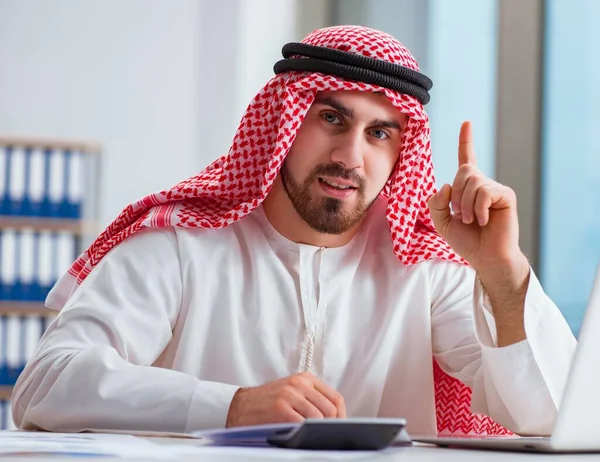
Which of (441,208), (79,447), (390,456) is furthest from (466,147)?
(79,447)

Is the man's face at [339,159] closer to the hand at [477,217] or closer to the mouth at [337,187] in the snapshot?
the mouth at [337,187]

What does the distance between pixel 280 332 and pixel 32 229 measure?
331cm

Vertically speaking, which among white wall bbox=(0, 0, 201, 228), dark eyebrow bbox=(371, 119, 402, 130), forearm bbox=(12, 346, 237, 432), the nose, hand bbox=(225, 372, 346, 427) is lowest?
forearm bbox=(12, 346, 237, 432)

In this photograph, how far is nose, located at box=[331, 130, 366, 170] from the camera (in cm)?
200

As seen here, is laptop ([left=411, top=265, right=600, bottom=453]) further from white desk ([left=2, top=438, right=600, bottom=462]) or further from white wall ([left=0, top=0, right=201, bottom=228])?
white wall ([left=0, top=0, right=201, bottom=228])

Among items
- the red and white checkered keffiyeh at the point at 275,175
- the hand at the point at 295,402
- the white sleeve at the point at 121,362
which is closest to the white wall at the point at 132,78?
the red and white checkered keffiyeh at the point at 275,175

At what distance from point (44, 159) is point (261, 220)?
124 inches

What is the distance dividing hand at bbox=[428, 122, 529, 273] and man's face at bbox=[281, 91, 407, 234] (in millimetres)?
208

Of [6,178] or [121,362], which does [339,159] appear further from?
[6,178]

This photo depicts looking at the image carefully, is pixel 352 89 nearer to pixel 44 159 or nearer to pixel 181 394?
pixel 181 394

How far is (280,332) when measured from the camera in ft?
6.53

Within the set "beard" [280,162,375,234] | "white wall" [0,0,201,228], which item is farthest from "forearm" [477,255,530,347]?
"white wall" [0,0,201,228]

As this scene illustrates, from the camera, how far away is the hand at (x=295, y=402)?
1.35 meters

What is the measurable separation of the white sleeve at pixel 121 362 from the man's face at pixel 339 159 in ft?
1.04
